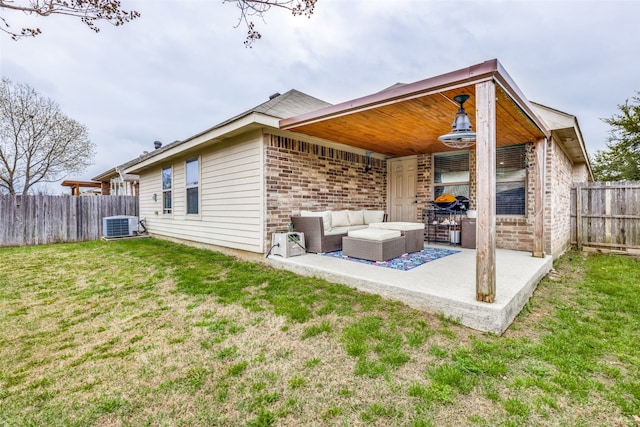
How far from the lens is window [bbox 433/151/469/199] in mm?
6922

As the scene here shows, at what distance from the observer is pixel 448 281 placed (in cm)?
347

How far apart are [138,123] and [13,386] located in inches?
1061

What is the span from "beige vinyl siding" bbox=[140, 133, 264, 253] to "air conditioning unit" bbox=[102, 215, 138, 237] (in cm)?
278

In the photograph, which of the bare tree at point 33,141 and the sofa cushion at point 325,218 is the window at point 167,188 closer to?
the sofa cushion at point 325,218

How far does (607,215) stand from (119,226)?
1464cm

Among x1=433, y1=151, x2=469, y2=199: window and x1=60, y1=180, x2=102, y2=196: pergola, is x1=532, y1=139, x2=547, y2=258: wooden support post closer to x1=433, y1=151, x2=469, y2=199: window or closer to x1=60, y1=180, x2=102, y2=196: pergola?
x1=433, y1=151, x2=469, y2=199: window

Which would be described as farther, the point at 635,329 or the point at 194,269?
the point at 194,269

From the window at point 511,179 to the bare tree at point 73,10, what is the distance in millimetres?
6924

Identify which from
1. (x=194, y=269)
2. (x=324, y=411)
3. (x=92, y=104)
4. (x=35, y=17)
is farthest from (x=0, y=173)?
(x=324, y=411)

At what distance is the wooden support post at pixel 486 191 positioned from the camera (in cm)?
276

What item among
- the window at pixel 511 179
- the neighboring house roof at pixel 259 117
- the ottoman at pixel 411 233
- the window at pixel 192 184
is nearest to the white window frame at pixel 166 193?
the window at pixel 192 184

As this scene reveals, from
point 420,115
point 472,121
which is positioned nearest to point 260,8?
point 420,115

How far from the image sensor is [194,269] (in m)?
5.12

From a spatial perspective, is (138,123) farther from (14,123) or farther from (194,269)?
(194,269)
